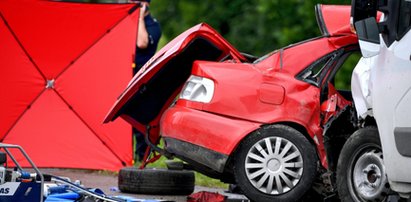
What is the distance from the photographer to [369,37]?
31.2ft

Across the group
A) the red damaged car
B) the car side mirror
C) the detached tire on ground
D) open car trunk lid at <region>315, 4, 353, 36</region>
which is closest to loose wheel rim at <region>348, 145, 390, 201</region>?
the red damaged car

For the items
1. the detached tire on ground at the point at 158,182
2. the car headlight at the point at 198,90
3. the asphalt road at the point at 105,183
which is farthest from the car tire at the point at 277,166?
the detached tire on ground at the point at 158,182

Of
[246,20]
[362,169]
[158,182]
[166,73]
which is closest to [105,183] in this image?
[158,182]

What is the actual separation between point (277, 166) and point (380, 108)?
1683 mm

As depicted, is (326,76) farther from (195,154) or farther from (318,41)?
(195,154)

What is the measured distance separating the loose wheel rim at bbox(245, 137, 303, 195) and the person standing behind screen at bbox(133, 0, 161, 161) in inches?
198

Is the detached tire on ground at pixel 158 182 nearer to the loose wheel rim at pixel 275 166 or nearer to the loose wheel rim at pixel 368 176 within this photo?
the loose wheel rim at pixel 275 166

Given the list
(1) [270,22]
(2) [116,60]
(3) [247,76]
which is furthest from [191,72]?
(1) [270,22]

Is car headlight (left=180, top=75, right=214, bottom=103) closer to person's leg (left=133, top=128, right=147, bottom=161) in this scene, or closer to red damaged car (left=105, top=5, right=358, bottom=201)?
red damaged car (left=105, top=5, right=358, bottom=201)

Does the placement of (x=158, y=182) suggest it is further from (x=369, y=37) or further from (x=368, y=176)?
(x=369, y=37)

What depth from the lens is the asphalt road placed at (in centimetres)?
1196

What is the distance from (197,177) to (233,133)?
375cm

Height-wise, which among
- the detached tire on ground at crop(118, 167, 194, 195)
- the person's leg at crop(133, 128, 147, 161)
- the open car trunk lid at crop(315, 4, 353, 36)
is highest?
the open car trunk lid at crop(315, 4, 353, 36)

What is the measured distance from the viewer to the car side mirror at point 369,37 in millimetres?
9438
